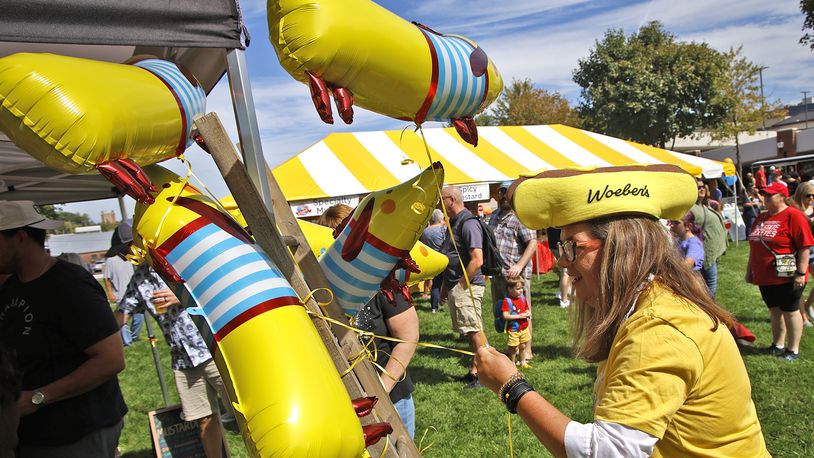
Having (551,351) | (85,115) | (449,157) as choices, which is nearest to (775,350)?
(551,351)

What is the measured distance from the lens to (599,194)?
4.90ft

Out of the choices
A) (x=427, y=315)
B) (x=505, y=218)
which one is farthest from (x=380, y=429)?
(x=427, y=315)

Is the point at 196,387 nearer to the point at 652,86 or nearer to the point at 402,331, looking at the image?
the point at 402,331

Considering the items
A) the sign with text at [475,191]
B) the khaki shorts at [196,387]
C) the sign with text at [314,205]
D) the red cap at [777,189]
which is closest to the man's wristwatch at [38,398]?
the khaki shorts at [196,387]

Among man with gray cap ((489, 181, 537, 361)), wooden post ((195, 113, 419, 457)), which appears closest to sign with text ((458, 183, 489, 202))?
man with gray cap ((489, 181, 537, 361))

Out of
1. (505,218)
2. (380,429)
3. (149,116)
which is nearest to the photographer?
(149,116)

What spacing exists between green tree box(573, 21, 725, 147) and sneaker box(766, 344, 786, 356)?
24779mm

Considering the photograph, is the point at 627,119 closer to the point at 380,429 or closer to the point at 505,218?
the point at 505,218

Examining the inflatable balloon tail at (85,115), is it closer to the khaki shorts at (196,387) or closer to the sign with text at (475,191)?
the khaki shorts at (196,387)

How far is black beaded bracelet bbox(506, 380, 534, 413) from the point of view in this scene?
1490mm

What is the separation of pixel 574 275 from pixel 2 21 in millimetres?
1492

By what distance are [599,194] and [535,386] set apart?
12.7 ft

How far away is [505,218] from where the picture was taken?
6.01 meters

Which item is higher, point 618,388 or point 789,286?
point 618,388
